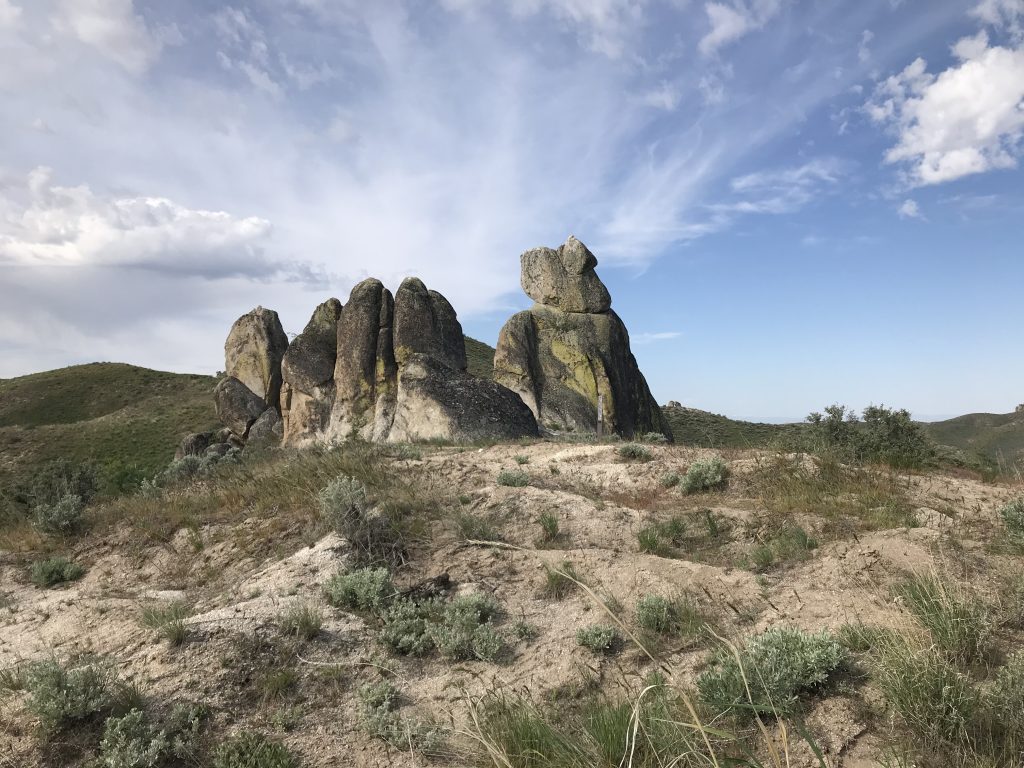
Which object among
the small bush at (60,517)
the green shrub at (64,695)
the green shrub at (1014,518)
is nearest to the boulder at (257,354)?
the small bush at (60,517)

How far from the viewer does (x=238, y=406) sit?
2802 cm

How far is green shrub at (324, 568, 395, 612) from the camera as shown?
18.6 feet

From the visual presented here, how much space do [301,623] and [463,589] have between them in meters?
1.57

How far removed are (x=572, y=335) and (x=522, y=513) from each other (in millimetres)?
16789

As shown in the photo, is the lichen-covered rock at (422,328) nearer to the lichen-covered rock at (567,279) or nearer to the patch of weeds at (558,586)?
the lichen-covered rock at (567,279)

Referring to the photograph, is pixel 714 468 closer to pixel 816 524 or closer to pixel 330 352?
pixel 816 524

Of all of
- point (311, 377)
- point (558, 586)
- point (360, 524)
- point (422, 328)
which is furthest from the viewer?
point (311, 377)

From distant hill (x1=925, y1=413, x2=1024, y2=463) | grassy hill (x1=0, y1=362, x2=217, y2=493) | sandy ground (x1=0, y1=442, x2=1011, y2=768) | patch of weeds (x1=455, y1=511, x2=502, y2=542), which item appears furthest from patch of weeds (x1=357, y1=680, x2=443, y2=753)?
distant hill (x1=925, y1=413, x2=1024, y2=463)

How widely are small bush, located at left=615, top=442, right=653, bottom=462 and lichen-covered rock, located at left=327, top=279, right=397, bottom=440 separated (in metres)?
10.7

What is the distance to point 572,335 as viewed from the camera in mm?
24531

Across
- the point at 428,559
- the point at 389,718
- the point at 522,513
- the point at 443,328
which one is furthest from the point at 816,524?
the point at 443,328

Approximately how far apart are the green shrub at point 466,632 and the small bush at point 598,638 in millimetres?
651

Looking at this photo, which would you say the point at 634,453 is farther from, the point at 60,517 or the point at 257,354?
the point at 257,354

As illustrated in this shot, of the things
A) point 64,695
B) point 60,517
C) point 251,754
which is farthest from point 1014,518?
point 60,517
